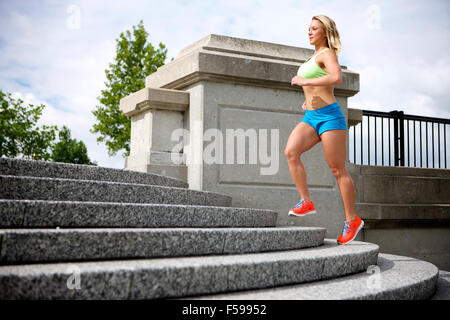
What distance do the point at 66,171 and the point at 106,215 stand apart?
1356 mm

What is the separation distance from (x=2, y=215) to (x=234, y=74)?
4.19 m

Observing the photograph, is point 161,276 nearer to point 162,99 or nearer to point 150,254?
point 150,254

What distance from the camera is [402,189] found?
8688 mm

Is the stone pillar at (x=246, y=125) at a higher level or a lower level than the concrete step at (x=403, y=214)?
higher

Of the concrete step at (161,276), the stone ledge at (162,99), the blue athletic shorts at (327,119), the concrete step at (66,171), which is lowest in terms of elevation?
the concrete step at (161,276)

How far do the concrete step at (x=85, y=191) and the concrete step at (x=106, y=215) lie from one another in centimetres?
56

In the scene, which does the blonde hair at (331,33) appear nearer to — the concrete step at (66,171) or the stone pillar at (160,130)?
the concrete step at (66,171)

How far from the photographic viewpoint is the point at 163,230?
3381 millimetres

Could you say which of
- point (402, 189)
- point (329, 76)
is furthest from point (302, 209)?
point (402, 189)

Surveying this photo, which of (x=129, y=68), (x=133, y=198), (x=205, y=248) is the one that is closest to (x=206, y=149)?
(x=133, y=198)

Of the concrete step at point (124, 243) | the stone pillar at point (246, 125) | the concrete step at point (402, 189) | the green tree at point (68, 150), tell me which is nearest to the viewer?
the concrete step at point (124, 243)

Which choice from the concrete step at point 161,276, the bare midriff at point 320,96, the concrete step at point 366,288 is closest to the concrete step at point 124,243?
the concrete step at point 161,276

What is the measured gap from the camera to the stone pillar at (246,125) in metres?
6.54

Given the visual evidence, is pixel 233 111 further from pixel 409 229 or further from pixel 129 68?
pixel 129 68
